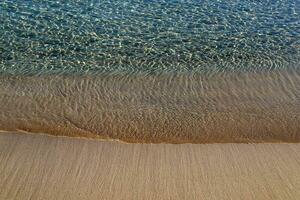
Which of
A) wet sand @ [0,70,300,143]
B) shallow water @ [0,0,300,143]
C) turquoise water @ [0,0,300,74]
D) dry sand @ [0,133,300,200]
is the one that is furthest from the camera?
turquoise water @ [0,0,300,74]

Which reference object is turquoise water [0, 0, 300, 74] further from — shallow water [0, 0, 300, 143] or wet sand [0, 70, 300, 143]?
wet sand [0, 70, 300, 143]

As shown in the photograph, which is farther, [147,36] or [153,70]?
[147,36]

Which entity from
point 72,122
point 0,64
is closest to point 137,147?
point 72,122

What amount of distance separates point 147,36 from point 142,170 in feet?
14.8

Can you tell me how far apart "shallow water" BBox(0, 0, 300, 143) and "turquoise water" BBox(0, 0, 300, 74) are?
2 cm

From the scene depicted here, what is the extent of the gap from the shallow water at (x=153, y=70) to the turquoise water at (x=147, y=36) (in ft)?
0.07

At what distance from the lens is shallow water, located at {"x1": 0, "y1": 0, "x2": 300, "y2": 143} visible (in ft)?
A: 20.8

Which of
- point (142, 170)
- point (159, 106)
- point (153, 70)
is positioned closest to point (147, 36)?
point (153, 70)

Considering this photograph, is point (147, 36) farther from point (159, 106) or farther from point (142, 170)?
point (142, 170)

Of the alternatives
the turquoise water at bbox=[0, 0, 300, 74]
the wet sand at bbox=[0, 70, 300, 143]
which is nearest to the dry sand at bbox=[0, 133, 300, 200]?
the wet sand at bbox=[0, 70, 300, 143]

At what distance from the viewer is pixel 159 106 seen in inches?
269

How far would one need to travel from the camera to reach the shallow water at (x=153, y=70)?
6352 millimetres

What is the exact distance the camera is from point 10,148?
564 centimetres

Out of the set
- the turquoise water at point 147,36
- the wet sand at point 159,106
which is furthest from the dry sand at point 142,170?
the turquoise water at point 147,36
